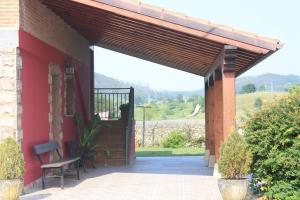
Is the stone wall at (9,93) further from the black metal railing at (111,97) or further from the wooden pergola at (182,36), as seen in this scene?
the black metal railing at (111,97)

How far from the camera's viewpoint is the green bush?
27.4 feet

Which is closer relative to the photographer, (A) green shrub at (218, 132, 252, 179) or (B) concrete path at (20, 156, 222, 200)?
(A) green shrub at (218, 132, 252, 179)

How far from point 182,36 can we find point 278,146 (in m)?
3.29

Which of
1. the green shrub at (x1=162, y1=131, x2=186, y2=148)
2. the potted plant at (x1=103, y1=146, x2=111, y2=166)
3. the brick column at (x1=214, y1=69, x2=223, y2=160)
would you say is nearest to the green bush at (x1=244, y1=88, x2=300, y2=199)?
the brick column at (x1=214, y1=69, x2=223, y2=160)

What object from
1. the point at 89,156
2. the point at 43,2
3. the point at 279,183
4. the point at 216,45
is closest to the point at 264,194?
the point at 279,183

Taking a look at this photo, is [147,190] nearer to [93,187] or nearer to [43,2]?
[93,187]

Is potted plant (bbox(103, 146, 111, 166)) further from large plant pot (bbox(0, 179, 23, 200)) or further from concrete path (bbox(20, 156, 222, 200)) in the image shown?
large plant pot (bbox(0, 179, 23, 200))

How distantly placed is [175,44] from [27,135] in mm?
4043

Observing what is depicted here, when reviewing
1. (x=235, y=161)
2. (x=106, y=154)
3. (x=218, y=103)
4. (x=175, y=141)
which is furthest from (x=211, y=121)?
(x=175, y=141)

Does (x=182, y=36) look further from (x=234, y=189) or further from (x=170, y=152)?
(x=170, y=152)

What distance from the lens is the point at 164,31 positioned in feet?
35.1

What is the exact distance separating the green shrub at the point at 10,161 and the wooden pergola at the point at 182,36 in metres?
2.98

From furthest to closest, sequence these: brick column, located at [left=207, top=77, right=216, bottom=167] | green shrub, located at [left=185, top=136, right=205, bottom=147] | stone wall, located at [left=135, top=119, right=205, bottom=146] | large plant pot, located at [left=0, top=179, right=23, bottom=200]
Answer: stone wall, located at [left=135, top=119, right=205, bottom=146], green shrub, located at [left=185, top=136, right=205, bottom=147], brick column, located at [left=207, top=77, right=216, bottom=167], large plant pot, located at [left=0, top=179, right=23, bottom=200]

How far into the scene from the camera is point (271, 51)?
981cm
